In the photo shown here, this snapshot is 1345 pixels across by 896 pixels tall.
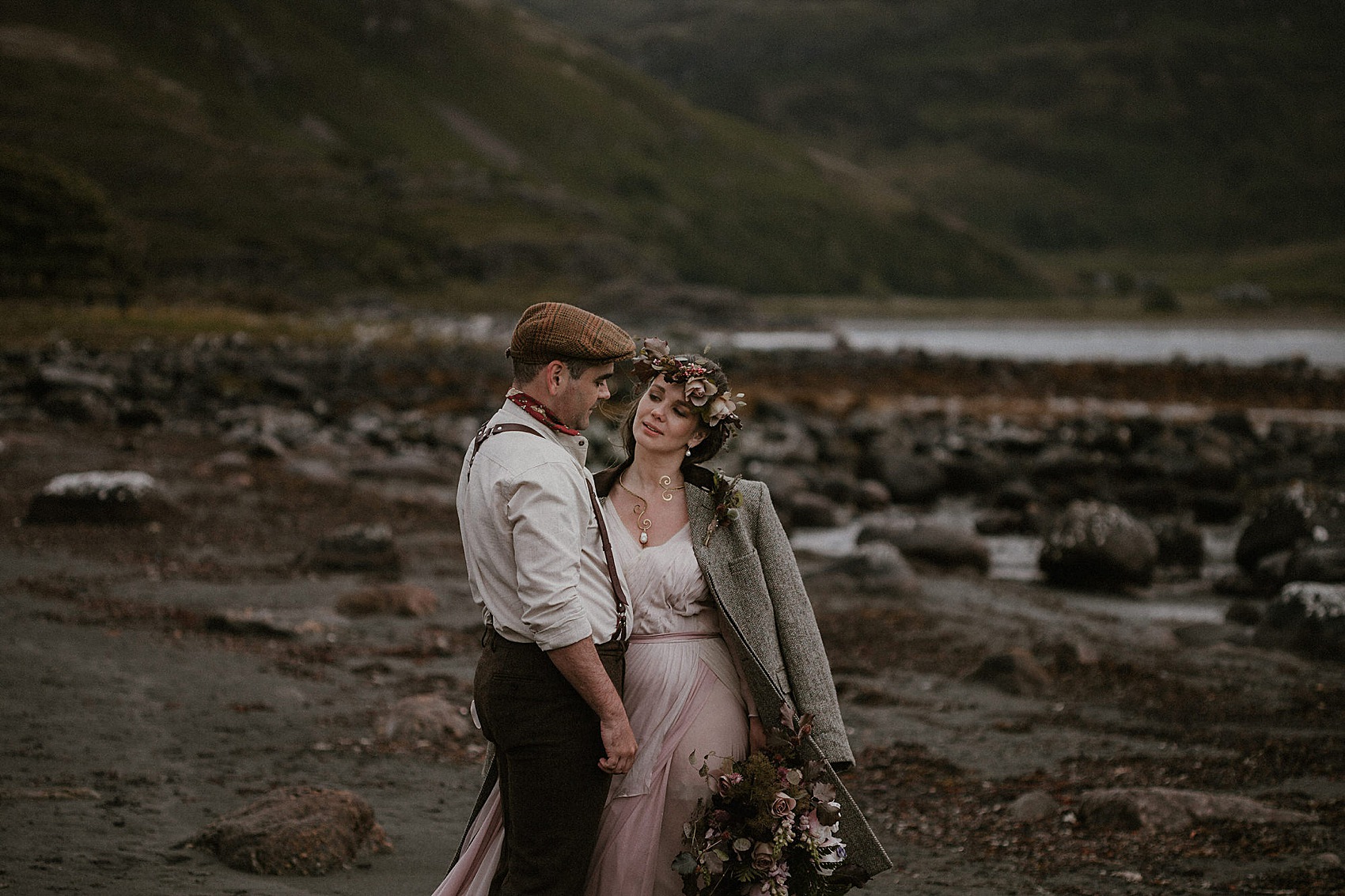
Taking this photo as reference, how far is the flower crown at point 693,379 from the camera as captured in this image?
4797mm

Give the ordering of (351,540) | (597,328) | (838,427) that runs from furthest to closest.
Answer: (838,427), (351,540), (597,328)

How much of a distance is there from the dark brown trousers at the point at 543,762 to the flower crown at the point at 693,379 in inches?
40.2

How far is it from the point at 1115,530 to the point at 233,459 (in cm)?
1408

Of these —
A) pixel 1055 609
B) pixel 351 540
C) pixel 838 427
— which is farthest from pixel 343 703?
pixel 838 427

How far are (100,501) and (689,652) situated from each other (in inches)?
492

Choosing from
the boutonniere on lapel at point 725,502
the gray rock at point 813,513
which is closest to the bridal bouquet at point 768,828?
the boutonniere on lapel at point 725,502

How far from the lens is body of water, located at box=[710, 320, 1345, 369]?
3209 inches

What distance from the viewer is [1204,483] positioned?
2650 centimetres

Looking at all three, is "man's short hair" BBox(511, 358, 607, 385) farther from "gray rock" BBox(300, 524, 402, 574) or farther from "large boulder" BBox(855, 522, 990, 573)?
"large boulder" BBox(855, 522, 990, 573)

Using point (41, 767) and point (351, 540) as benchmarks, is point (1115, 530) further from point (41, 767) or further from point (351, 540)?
point (41, 767)

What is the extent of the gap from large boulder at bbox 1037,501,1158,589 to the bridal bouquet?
13.2m

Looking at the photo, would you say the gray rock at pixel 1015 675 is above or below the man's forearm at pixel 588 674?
below

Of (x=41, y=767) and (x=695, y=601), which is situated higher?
(x=695, y=601)

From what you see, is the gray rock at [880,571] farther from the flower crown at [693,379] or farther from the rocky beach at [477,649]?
the flower crown at [693,379]
